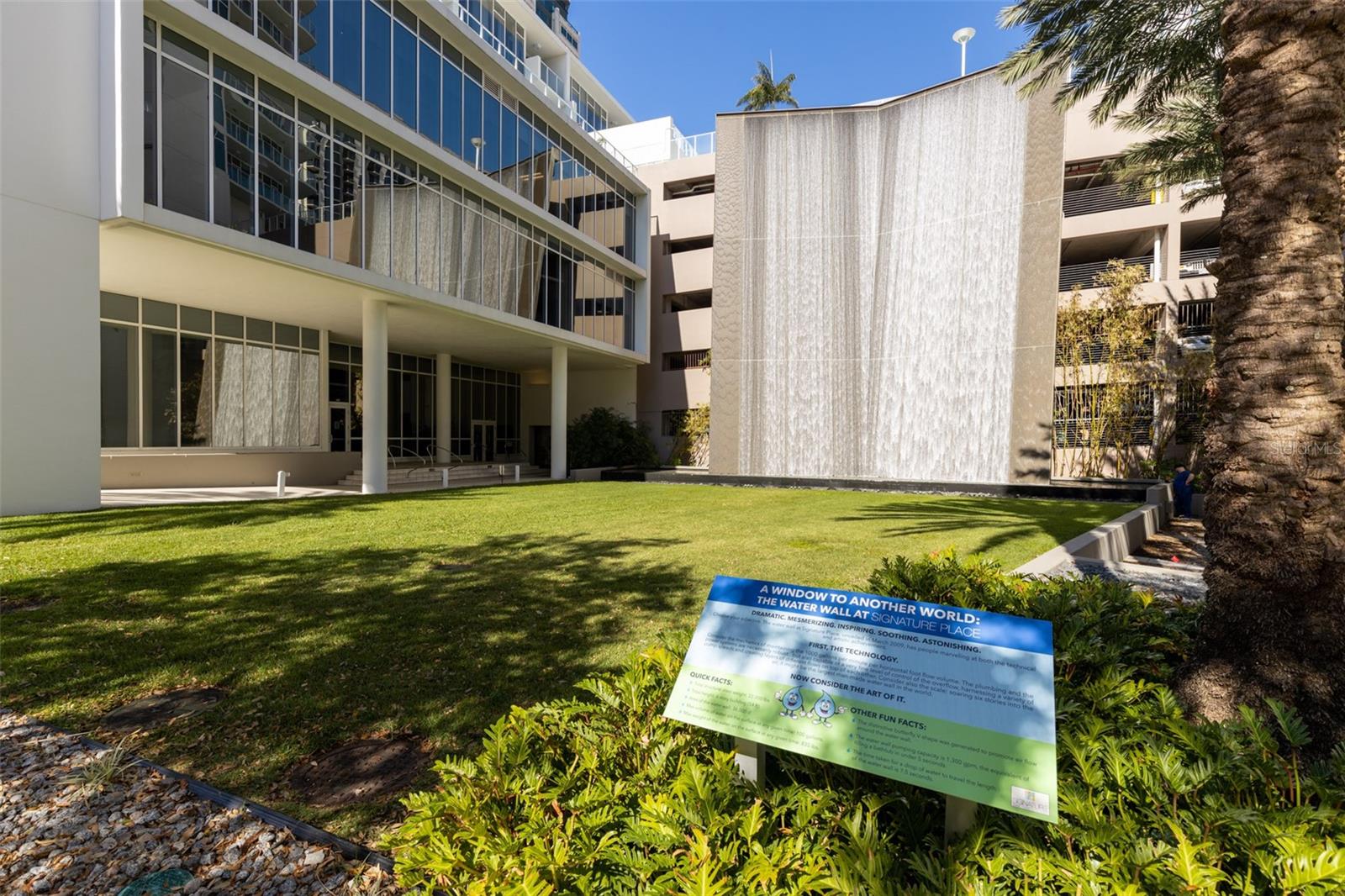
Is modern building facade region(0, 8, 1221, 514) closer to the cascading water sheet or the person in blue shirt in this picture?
the cascading water sheet

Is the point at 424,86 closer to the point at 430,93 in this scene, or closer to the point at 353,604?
the point at 430,93

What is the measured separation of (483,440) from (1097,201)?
28.8 m

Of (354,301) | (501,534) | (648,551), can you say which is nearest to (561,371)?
(354,301)

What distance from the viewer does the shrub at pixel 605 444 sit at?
89.9 ft

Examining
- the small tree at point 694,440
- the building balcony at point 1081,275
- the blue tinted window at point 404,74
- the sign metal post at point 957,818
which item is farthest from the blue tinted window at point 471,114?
the building balcony at point 1081,275

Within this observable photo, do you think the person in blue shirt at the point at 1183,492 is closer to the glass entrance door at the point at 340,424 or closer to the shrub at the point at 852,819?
the shrub at the point at 852,819

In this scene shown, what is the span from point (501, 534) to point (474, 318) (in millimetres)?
11285

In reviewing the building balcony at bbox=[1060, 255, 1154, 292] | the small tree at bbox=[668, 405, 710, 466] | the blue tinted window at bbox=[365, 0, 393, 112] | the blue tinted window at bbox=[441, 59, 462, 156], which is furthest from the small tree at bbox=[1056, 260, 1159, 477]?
the blue tinted window at bbox=[365, 0, 393, 112]

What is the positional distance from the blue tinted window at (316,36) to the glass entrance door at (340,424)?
432 inches

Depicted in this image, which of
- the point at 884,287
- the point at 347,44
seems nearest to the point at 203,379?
the point at 347,44

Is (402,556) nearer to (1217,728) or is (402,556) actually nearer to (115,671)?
(115,671)

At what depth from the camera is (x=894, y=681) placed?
1.86 metres

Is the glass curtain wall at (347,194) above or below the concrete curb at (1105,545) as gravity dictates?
above

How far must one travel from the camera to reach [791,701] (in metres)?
1.91
